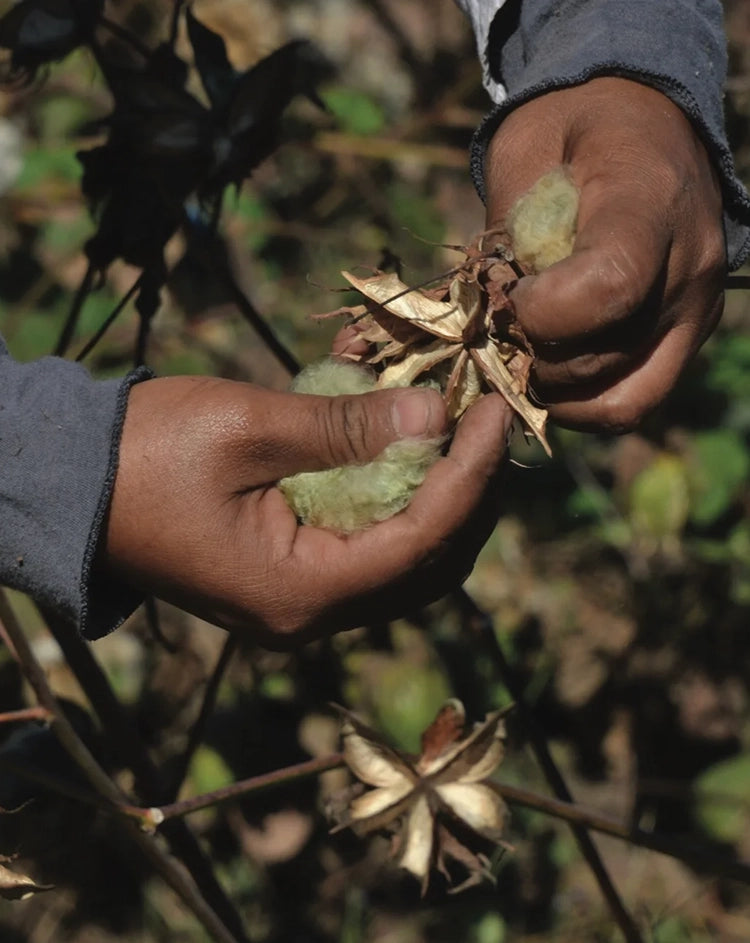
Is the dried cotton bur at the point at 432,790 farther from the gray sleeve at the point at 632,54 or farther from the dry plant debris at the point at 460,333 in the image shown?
the gray sleeve at the point at 632,54

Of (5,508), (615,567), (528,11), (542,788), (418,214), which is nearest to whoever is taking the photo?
(5,508)

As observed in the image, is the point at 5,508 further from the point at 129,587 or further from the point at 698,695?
the point at 698,695

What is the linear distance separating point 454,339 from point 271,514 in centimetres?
26

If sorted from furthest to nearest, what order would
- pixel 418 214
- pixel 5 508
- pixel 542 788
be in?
pixel 418 214 → pixel 542 788 → pixel 5 508

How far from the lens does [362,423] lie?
112 centimetres

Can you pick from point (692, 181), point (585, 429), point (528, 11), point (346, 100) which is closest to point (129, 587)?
point (585, 429)

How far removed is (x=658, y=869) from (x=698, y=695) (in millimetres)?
353

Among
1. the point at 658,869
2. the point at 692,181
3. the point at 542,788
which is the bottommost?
Answer: the point at 658,869

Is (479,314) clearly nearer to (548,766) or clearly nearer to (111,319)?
(111,319)

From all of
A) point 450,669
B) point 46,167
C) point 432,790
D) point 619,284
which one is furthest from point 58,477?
point 46,167

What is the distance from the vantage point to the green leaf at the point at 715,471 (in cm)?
264


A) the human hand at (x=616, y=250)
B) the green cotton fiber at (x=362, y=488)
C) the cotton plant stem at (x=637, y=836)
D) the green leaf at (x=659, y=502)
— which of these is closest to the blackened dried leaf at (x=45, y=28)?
the human hand at (x=616, y=250)

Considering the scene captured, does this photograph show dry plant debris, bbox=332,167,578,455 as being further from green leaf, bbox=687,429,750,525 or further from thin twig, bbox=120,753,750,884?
green leaf, bbox=687,429,750,525

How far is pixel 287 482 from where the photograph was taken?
3.91 feet
